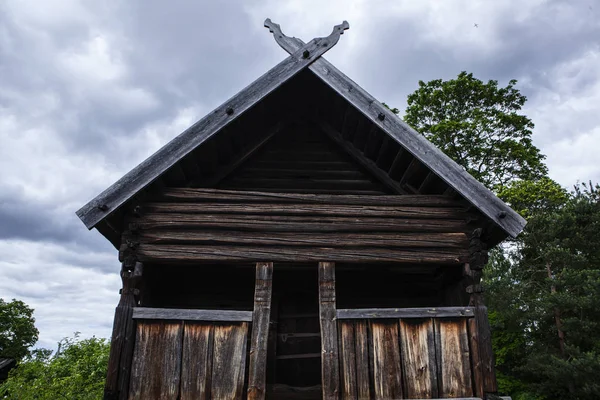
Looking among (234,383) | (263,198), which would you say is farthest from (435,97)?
(234,383)

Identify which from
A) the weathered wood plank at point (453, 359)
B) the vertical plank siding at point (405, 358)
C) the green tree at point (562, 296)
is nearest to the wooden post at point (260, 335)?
the vertical plank siding at point (405, 358)

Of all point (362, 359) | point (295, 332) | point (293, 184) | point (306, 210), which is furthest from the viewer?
point (295, 332)

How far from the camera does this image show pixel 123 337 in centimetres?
497

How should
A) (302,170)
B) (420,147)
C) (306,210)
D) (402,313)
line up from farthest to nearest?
(302,170), (306,210), (420,147), (402,313)

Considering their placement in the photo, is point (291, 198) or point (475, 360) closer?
point (475, 360)

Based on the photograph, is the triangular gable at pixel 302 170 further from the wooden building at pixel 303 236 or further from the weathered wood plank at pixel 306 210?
the weathered wood plank at pixel 306 210

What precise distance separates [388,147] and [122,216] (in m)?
3.92

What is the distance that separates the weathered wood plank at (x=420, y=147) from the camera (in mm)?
5234

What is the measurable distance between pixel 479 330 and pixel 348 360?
65.7 inches

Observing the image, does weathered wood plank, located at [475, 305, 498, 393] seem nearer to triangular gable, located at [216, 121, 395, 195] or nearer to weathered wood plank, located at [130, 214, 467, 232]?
weathered wood plank, located at [130, 214, 467, 232]

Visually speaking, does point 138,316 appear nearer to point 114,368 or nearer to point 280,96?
point 114,368

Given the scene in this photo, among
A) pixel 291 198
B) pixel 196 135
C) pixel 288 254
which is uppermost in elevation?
pixel 196 135

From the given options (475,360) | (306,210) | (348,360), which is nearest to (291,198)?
(306,210)

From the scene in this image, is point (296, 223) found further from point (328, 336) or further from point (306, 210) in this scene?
point (328, 336)
